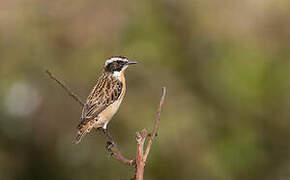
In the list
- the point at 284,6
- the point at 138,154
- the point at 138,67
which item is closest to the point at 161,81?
the point at 138,67

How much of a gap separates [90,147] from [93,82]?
934 mm

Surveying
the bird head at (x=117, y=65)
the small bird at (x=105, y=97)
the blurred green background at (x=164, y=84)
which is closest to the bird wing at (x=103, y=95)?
the small bird at (x=105, y=97)

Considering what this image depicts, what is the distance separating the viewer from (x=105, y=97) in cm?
511

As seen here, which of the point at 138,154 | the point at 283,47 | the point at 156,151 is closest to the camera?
the point at 138,154

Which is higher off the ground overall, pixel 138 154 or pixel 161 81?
pixel 138 154

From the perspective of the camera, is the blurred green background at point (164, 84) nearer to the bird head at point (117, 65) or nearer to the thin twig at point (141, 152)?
the bird head at point (117, 65)

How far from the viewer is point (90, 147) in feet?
29.2

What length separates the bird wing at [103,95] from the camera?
498 centimetres

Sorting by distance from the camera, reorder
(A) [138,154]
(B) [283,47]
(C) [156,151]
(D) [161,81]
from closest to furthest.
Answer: (A) [138,154], (C) [156,151], (D) [161,81], (B) [283,47]

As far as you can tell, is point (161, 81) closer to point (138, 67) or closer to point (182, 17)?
point (138, 67)

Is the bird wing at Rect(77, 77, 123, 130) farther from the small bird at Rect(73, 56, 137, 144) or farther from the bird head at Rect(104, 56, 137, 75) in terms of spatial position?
the bird head at Rect(104, 56, 137, 75)

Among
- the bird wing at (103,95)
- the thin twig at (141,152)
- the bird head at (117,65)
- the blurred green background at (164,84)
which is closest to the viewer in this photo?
the thin twig at (141,152)

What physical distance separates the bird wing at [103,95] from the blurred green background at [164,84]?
3504 mm

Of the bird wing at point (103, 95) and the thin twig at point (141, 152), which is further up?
the thin twig at point (141, 152)
